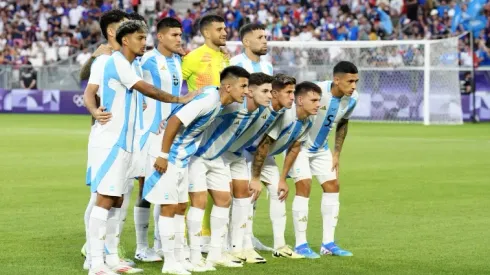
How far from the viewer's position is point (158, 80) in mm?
10492

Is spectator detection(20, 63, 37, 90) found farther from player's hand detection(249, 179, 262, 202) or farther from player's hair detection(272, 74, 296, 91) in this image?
player's hair detection(272, 74, 296, 91)

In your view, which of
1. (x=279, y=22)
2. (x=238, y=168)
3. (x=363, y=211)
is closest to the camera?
(x=238, y=168)

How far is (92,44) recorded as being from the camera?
150 feet

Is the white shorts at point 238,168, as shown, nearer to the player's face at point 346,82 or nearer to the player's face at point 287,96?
the player's face at point 287,96

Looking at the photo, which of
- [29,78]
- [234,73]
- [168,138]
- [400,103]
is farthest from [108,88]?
[29,78]

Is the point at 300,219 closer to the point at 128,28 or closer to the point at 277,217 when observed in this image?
Result: the point at 277,217

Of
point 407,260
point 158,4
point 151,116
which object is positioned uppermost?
point 158,4

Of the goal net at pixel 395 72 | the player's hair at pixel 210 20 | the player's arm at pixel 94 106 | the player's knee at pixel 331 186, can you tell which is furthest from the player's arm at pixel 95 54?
the goal net at pixel 395 72

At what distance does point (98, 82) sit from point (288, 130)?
201 centimetres

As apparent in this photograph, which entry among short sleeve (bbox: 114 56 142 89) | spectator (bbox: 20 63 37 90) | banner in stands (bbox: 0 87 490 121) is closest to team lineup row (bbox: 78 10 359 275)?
short sleeve (bbox: 114 56 142 89)

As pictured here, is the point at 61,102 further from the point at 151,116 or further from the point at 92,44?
the point at 151,116

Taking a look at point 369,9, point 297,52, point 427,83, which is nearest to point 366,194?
point 427,83

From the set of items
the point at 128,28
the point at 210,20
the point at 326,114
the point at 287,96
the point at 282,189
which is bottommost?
the point at 282,189

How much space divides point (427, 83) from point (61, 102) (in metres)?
15.4
